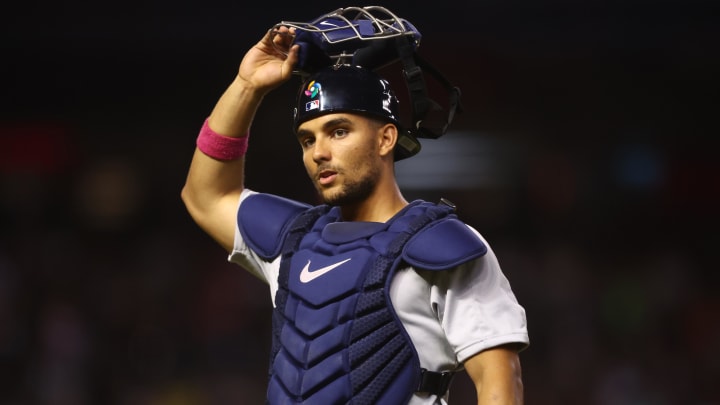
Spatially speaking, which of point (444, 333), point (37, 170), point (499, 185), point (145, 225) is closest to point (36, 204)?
point (37, 170)

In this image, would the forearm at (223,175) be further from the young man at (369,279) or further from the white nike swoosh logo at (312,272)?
the white nike swoosh logo at (312,272)

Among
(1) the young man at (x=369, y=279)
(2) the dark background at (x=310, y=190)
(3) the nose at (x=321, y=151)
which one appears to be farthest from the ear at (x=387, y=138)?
(2) the dark background at (x=310, y=190)

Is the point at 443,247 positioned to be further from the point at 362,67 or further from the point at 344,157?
the point at 362,67

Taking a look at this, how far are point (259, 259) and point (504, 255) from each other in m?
3.12

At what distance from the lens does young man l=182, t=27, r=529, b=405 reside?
5.69 ft

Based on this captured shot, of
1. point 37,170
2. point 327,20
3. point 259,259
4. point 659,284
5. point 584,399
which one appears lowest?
point 584,399

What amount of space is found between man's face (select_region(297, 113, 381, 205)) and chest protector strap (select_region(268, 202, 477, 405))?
7 centimetres

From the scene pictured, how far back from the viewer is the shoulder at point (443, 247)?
172 cm

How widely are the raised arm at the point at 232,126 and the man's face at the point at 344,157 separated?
19 centimetres

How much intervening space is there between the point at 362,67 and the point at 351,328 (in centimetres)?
51

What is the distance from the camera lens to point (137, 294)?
16.5 ft

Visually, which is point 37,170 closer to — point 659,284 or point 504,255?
Answer: point 504,255

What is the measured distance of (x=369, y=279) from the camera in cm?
177

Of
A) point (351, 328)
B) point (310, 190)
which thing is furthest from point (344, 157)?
point (310, 190)
